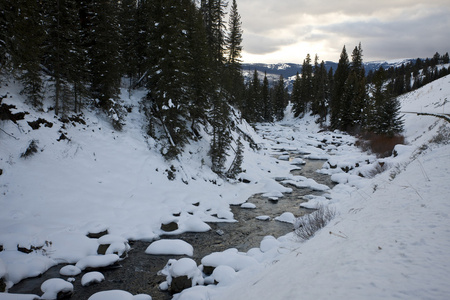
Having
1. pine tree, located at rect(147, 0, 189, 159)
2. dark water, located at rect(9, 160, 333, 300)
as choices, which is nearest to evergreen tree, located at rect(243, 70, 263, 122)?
pine tree, located at rect(147, 0, 189, 159)

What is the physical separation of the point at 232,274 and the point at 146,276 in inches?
115

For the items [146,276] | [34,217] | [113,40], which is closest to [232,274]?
[146,276]

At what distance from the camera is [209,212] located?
13562mm

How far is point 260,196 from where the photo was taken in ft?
54.8

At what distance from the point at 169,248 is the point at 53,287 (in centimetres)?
371

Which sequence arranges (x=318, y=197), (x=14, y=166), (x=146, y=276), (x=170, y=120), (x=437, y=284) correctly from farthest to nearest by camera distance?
(x=170, y=120) → (x=318, y=197) → (x=14, y=166) → (x=146, y=276) → (x=437, y=284)

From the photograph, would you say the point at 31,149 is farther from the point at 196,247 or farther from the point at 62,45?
the point at 196,247

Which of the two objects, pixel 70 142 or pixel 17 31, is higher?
pixel 17 31

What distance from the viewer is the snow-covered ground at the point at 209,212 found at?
303 centimetres

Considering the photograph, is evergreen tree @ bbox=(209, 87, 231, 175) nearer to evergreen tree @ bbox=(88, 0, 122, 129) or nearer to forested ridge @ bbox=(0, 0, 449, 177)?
forested ridge @ bbox=(0, 0, 449, 177)

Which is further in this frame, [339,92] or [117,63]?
[339,92]

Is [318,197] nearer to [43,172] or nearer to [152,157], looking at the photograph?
[152,157]

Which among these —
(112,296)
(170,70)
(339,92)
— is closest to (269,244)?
(112,296)

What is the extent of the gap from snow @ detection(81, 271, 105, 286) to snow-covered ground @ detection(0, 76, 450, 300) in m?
0.67
